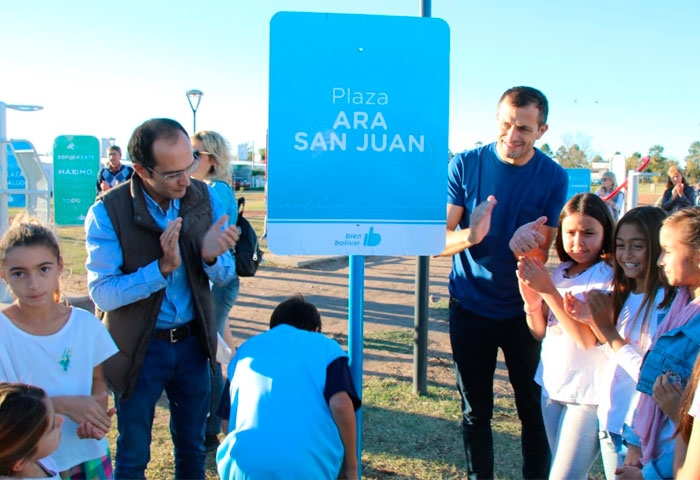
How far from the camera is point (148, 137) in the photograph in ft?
6.98

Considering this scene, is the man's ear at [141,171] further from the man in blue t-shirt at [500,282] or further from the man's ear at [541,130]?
the man's ear at [541,130]

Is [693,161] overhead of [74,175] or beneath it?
overhead

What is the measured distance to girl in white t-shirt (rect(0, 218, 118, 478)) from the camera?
198 centimetres

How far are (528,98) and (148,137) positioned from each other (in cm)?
160

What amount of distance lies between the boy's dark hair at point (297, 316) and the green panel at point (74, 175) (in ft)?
30.0

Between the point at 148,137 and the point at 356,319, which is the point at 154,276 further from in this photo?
the point at 356,319

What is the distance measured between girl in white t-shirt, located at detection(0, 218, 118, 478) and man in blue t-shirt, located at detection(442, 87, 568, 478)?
1.52 meters

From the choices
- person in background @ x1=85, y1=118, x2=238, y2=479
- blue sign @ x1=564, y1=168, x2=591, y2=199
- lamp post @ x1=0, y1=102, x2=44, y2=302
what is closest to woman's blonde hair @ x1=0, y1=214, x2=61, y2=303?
person in background @ x1=85, y1=118, x2=238, y2=479

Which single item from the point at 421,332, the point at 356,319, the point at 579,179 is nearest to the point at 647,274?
the point at 356,319

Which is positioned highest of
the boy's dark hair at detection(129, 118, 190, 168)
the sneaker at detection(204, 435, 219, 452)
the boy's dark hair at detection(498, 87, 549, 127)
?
the boy's dark hair at detection(498, 87, 549, 127)

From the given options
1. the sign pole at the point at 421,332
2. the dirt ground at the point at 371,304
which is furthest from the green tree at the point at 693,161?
the sign pole at the point at 421,332

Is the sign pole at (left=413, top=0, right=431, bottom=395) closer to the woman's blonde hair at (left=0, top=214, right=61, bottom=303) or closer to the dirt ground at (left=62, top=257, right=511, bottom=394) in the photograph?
the dirt ground at (left=62, top=257, right=511, bottom=394)

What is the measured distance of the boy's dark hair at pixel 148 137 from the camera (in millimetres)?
2125

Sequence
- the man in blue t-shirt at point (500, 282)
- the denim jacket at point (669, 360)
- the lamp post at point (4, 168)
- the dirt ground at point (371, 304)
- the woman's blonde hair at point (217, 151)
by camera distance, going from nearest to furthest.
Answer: the denim jacket at point (669, 360), the man in blue t-shirt at point (500, 282), the woman's blonde hair at point (217, 151), the dirt ground at point (371, 304), the lamp post at point (4, 168)
